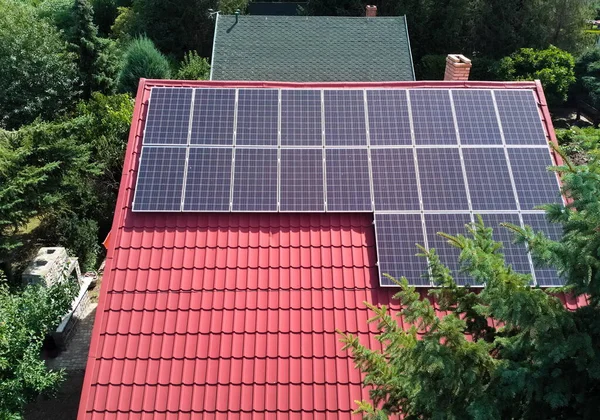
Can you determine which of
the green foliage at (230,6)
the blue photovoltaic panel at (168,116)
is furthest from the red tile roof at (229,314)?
the green foliage at (230,6)

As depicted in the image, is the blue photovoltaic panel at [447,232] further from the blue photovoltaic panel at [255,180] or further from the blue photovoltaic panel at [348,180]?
the blue photovoltaic panel at [255,180]

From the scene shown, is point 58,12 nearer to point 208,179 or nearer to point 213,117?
point 213,117

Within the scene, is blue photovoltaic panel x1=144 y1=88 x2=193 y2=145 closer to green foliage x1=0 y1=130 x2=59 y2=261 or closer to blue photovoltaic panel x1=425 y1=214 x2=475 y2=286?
blue photovoltaic panel x1=425 y1=214 x2=475 y2=286

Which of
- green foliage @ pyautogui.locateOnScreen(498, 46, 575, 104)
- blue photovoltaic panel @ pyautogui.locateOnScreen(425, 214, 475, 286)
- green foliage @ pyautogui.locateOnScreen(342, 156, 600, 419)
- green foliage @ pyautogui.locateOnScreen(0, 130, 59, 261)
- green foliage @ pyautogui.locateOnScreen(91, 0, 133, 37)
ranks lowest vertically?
green foliage @ pyautogui.locateOnScreen(91, 0, 133, 37)

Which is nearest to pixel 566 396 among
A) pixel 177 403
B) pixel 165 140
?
pixel 177 403

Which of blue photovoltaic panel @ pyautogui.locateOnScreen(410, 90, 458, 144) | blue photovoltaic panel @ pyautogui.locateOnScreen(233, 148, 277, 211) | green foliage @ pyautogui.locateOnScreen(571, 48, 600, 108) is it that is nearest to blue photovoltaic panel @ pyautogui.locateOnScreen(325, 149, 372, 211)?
blue photovoltaic panel @ pyautogui.locateOnScreen(233, 148, 277, 211)
